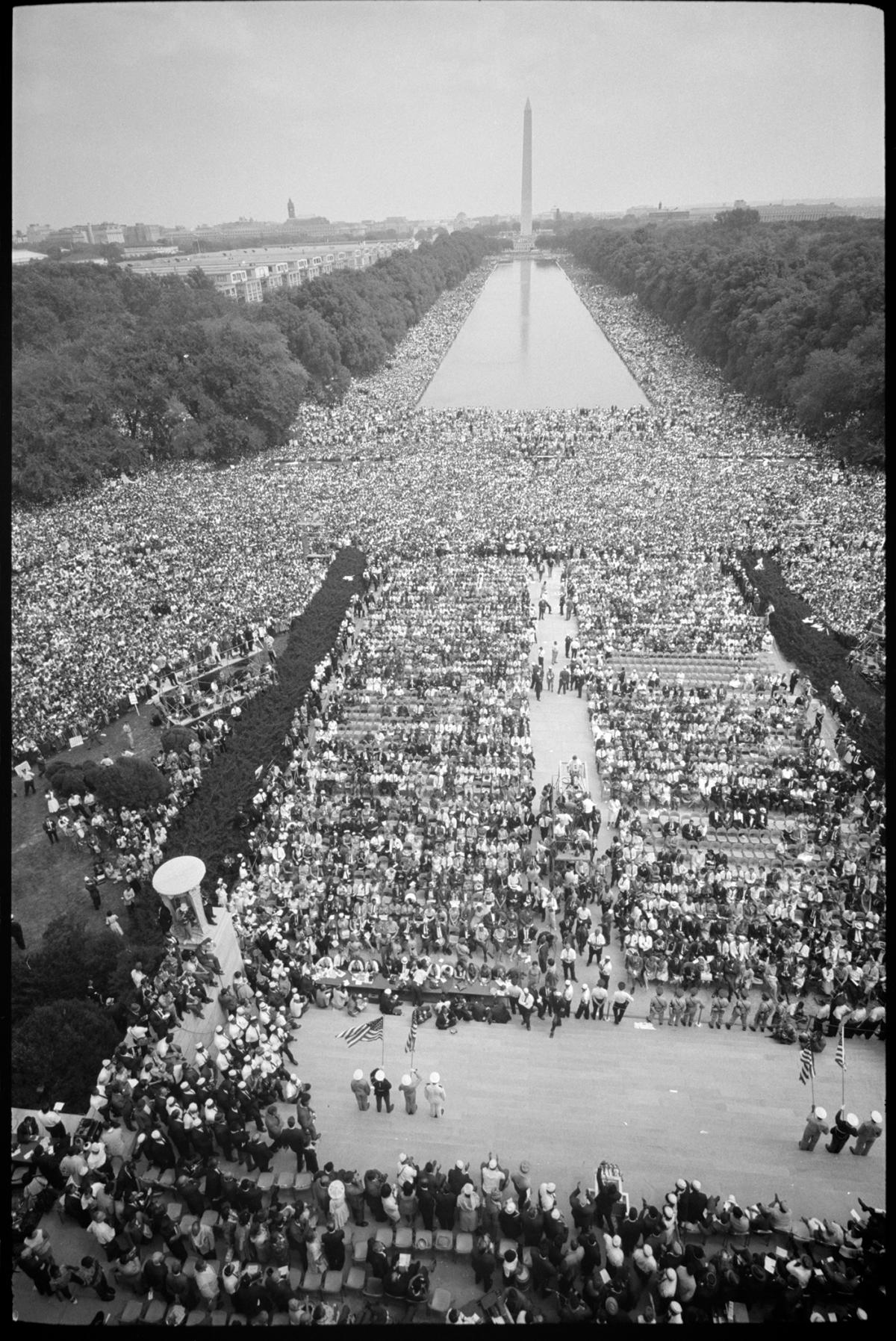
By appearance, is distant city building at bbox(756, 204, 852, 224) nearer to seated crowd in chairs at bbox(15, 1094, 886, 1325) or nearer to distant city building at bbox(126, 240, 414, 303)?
distant city building at bbox(126, 240, 414, 303)

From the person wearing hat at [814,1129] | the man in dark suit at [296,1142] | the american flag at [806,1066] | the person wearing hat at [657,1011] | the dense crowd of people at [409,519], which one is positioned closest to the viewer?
the man in dark suit at [296,1142]

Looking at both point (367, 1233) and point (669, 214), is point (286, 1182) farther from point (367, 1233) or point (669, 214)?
point (669, 214)

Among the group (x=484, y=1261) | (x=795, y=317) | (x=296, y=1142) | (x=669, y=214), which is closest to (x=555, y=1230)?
(x=484, y=1261)

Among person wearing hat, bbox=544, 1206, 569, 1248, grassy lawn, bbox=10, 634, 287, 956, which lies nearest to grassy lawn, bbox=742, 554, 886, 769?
person wearing hat, bbox=544, 1206, 569, 1248

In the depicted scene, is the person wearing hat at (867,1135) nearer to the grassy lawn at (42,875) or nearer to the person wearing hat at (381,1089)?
the person wearing hat at (381,1089)

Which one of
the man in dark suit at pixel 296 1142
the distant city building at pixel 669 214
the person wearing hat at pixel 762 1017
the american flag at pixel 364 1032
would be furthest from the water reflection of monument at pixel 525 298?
the man in dark suit at pixel 296 1142

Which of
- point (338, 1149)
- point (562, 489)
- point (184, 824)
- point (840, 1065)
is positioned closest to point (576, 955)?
point (840, 1065)
